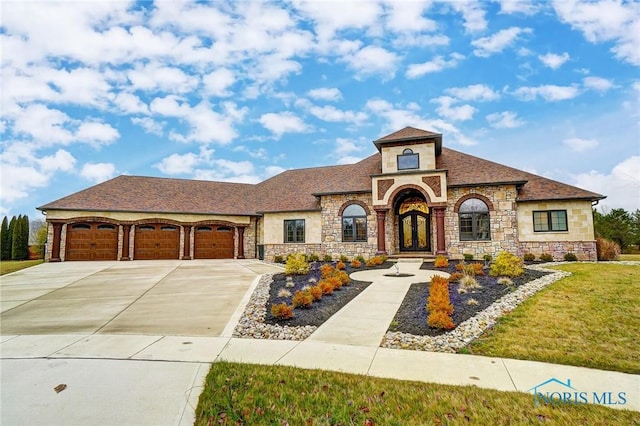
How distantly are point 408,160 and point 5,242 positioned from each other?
3229 cm

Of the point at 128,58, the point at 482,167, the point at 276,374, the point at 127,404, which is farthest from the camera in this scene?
the point at 482,167

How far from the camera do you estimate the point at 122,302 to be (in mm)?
9648

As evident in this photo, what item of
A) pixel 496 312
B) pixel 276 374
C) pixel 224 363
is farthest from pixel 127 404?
pixel 496 312

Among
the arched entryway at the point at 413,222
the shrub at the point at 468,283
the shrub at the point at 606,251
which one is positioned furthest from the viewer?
the arched entryway at the point at 413,222

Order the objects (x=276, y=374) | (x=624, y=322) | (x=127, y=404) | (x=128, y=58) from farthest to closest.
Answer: (x=128, y=58) → (x=624, y=322) → (x=276, y=374) → (x=127, y=404)

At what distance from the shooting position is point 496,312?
300 inches

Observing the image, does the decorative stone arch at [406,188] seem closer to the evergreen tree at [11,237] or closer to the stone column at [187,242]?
the stone column at [187,242]

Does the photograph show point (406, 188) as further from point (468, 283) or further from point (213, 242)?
point (213, 242)

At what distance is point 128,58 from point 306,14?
805 centimetres

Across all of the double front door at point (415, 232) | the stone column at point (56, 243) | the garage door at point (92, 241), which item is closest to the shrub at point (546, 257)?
the double front door at point (415, 232)

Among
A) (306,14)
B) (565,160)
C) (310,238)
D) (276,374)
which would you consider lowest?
(276,374)

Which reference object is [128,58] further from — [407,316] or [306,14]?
[407,316]

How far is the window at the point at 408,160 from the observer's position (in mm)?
19547

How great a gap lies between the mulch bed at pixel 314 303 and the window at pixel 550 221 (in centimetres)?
1171
